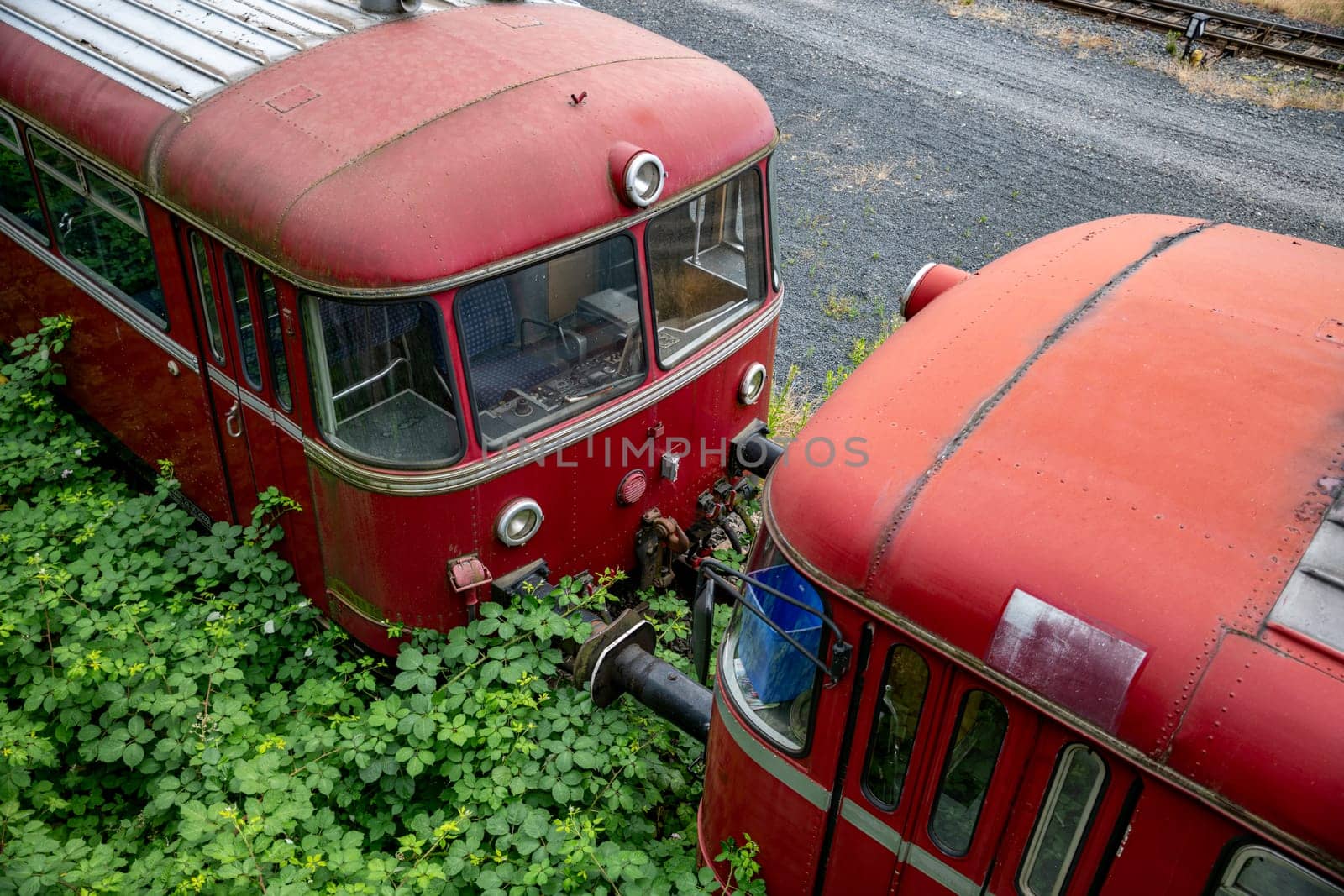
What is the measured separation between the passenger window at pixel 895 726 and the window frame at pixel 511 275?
1.99 meters

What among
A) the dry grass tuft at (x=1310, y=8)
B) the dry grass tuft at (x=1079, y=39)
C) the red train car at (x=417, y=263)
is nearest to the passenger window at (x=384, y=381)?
the red train car at (x=417, y=263)

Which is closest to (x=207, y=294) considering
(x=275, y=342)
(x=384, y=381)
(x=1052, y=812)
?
(x=275, y=342)

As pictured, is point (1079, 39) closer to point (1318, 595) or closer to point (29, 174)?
point (29, 174)

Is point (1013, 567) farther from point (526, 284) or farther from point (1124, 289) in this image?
point (526, 284)

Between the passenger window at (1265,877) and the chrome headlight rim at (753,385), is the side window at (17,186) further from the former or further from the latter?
the passenger window at (1265,877)

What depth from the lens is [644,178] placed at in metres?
4.29

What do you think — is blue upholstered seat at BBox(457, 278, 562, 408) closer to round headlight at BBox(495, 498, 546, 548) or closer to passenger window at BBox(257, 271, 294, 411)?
round headlight at BBox(495, 498, 546, 548)

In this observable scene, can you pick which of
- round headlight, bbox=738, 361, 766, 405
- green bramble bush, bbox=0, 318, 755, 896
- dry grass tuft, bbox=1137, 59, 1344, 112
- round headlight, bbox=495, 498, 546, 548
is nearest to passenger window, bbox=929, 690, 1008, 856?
green bramble bush, bbox=0, 318, 755, 896

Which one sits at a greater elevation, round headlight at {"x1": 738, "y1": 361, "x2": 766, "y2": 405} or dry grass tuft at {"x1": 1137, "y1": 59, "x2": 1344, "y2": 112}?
round headlight at {"x1": 738, "y1": 361, "x2": 766, "y2": 405}

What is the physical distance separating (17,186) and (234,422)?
214 centimetres

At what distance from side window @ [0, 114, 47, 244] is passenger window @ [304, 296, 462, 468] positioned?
258 centimetres

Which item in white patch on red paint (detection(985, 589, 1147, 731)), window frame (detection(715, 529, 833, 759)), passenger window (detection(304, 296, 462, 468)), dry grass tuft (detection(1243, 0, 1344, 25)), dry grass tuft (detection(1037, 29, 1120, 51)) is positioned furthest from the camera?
dry grass tuft (detection(1243, 0, 1344, 25))

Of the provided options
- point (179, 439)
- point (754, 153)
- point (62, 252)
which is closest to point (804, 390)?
point (754, 153)

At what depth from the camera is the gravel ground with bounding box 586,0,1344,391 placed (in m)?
9.62
